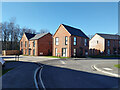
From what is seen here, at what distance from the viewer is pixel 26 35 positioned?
38.5 meters

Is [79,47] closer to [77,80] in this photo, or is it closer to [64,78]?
[64,78]

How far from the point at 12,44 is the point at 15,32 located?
7.36m

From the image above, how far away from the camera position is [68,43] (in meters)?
25.2

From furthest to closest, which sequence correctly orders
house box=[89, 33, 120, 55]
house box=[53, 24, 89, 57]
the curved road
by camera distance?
house box=[89, 33, 120, 55] → house box=[53, 24, 89, 57] → the curved road

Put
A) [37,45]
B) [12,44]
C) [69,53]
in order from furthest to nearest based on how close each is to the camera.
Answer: [12,44], [37,45], [69,53]

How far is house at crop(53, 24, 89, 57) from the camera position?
25.1 meters

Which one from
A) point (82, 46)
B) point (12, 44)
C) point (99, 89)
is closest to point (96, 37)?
point (82, 46)

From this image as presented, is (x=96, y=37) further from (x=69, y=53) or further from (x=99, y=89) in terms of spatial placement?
(x=99, y=89)

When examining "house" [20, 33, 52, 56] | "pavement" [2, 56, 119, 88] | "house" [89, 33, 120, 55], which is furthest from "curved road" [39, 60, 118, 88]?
"house" [89, 33, 120, 55]

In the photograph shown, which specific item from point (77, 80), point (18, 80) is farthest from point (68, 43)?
point (18, 80)

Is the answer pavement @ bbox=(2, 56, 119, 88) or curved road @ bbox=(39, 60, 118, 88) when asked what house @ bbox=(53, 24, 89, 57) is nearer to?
pavement @ bbox=(2, 56, 119, 88)

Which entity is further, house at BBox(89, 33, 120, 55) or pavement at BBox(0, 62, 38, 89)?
house at BBox(89, 33, 120, 55)

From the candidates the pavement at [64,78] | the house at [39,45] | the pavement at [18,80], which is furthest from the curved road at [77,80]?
the house at [39,45]

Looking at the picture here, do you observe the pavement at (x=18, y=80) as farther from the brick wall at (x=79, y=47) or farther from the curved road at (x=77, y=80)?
the brick wall at (x=79, y=47)
